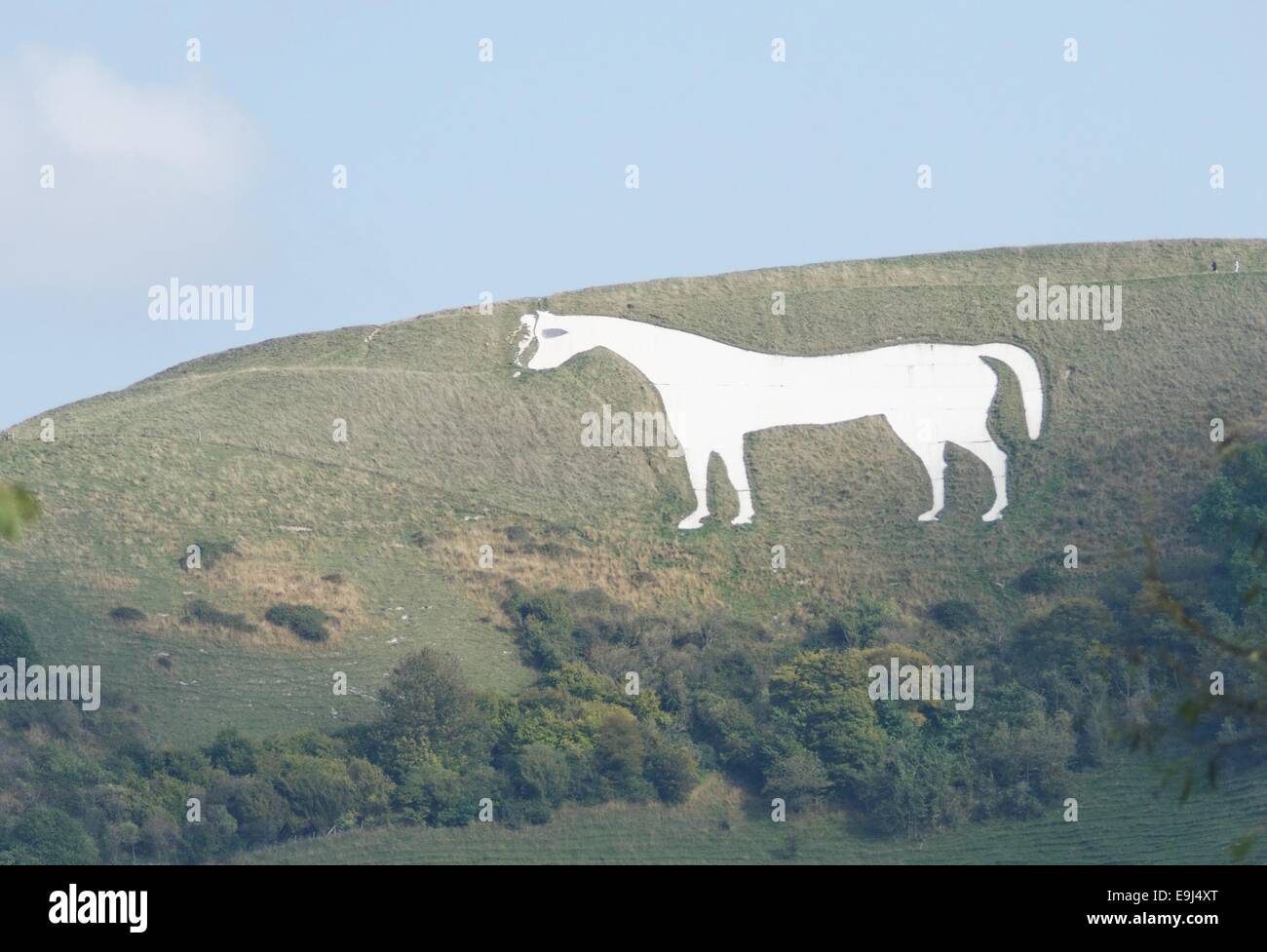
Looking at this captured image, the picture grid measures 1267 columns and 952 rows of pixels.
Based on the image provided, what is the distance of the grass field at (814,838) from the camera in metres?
27.5

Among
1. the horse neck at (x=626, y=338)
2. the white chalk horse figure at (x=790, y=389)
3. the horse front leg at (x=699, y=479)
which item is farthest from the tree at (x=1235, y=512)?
the horse neck at (x=626, y=338)

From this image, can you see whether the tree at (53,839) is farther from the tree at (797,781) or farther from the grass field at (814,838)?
the tree at (797,781)

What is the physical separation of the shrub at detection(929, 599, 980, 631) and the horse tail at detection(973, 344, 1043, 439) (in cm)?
764

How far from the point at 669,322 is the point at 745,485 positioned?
25.2 feet

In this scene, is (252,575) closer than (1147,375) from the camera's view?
Yes

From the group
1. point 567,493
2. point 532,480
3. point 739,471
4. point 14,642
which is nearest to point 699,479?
point 739,471

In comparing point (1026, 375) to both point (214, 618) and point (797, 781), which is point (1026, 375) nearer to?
point (797, 781)

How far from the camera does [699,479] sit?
136 ft

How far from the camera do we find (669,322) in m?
47.5

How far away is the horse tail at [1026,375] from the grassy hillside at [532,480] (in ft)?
1.03

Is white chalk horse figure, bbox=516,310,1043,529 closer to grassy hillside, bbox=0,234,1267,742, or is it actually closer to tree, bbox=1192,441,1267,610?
grassy hillside, bbox=0,234,1267,742
